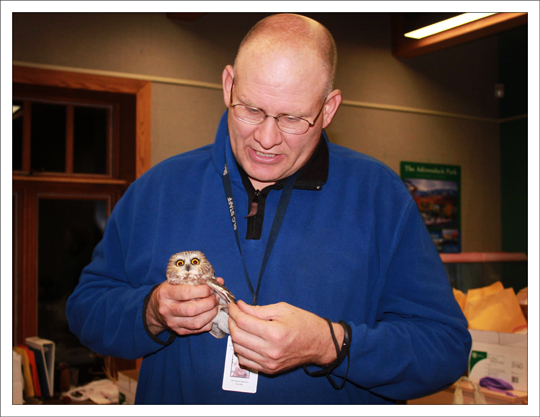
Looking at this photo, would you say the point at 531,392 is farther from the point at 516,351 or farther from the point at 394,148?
the point at 394,148

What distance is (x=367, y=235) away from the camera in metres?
1.34

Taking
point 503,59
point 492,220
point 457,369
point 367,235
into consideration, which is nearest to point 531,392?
point 457,369

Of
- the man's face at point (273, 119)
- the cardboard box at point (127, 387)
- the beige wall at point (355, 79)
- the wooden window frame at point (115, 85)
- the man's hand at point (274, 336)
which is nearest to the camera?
the man's hand at point (274, 336)

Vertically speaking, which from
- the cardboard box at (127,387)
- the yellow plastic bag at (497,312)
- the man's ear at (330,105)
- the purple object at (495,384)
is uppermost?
the man's ear at (330,105)

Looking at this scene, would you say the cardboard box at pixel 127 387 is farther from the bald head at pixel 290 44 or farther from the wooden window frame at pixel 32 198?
the bald head at pixel 290 44

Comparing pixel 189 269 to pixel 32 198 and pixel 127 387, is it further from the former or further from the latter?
pixel 32 198

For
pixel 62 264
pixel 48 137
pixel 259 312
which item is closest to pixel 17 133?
pixel 48 137

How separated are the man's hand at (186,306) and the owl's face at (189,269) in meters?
0.03

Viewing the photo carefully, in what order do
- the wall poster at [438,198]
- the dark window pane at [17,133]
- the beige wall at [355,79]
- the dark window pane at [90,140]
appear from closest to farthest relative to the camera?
the beige wall at [355,79] → the dark window pane at [17,133] → the dark window pane at [90,140] → the wall poster at [438,198]

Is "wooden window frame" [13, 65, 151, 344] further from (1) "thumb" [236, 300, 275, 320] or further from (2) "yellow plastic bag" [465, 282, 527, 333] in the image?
(1) "thumb" [236, 300, 275, 320]

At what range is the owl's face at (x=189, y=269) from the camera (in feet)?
3.82

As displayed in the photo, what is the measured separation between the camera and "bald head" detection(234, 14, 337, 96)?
1262mm

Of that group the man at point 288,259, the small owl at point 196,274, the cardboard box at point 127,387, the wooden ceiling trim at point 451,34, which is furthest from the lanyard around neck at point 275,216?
the wooden ceiling trim at point 451,34

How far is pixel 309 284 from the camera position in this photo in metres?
1.30
